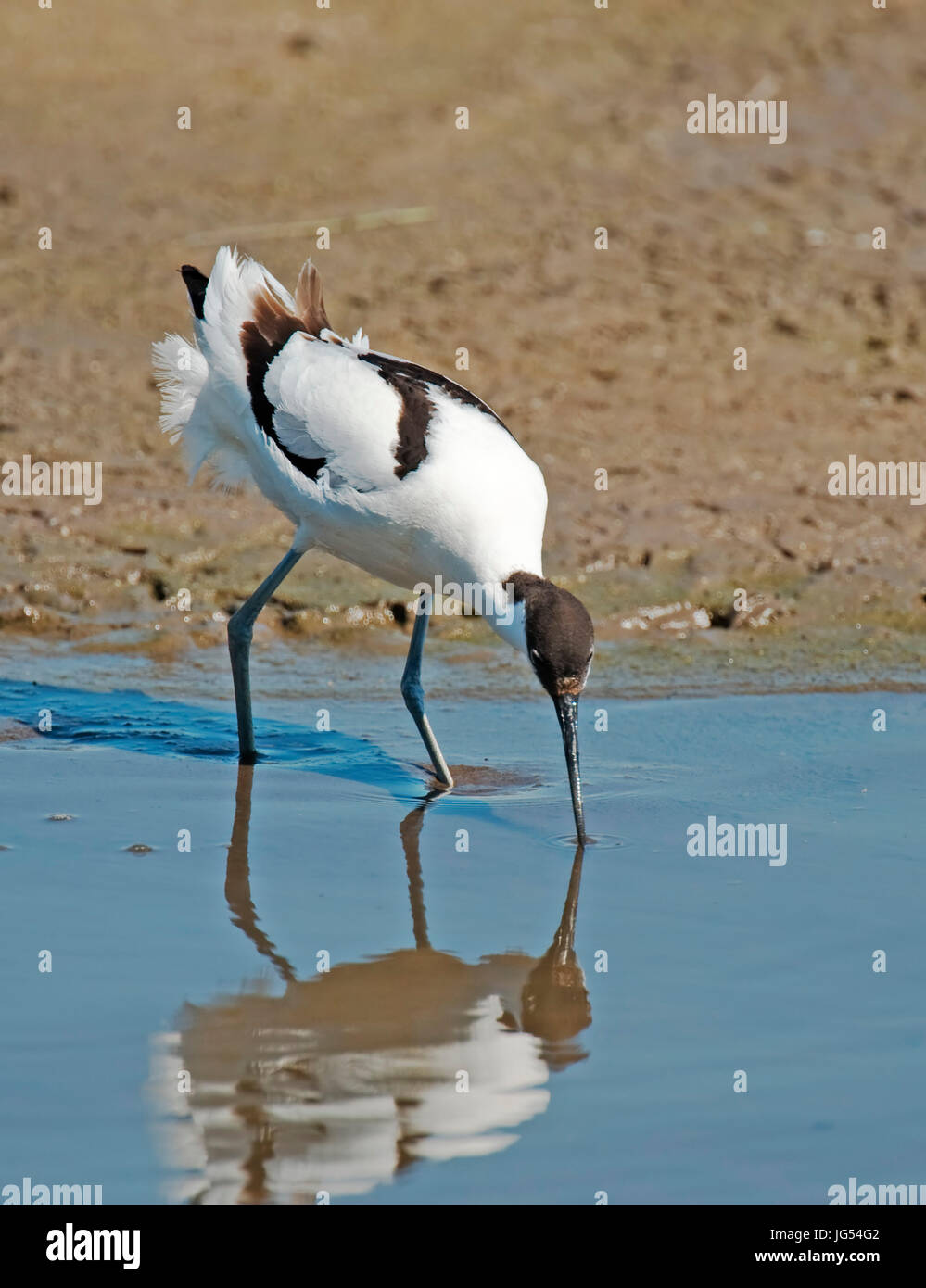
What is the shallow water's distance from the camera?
3.56 meters

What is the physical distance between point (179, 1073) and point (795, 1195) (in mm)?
1367

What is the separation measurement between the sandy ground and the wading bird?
1166 mm

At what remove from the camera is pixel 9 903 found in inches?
183

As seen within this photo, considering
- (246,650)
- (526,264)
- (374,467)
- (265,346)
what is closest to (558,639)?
(374,467)

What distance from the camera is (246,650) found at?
6035 millimetres

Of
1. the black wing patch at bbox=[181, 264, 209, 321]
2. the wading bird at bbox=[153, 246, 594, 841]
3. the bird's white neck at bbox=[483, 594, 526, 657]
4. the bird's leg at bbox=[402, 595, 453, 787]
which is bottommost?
the bird's leg at bbox=[402, 595, 453, 787]

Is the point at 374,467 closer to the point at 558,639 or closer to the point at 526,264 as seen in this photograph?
the point at 558,639

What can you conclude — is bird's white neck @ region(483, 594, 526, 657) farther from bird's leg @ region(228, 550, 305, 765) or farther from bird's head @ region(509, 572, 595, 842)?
bird's leg @ region(228, 550, 305, 765)

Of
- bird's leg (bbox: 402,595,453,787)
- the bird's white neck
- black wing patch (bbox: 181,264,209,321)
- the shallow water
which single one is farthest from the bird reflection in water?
black wing patch (bbox: 181,264,209,321)

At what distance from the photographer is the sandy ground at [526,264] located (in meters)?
7.48

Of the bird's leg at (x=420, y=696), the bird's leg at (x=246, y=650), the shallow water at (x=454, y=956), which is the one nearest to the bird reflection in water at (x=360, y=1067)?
the shallow water at (x=454, y=956)

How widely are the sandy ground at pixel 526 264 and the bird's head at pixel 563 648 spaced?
1963mm

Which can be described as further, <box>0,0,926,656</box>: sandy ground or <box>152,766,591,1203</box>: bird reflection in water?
<box>0,0,926,656</box>: sandy ground

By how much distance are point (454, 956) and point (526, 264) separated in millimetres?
6488
